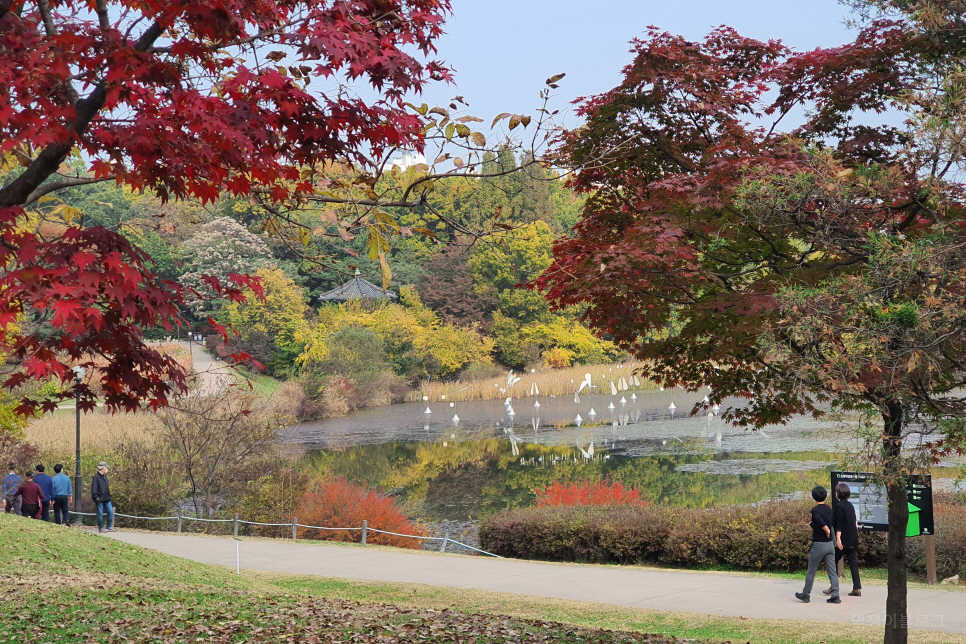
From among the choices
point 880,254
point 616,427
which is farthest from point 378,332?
point 880,254

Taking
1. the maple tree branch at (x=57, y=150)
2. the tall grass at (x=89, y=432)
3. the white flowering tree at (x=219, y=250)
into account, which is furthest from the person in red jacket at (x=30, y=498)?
the white flowering tree at (x=219, y=250)

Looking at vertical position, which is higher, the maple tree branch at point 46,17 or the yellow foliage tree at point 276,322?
the yellow foliage tree at point 276,322

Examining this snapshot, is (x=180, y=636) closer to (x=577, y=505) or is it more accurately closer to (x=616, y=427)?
(x=577, y=505)

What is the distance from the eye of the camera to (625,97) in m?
10.5

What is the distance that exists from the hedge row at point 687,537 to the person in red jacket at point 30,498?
8.77 metres

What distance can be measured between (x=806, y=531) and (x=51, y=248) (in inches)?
482

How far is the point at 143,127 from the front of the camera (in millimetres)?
4973

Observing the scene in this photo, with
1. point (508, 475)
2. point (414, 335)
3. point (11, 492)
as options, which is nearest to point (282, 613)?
point (11, 492)

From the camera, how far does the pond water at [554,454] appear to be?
916 inches

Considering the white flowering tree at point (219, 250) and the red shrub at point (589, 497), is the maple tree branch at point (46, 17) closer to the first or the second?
the red shrub at point (589, 497)

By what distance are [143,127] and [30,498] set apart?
14889 mm

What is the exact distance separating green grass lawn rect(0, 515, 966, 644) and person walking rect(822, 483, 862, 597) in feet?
5.85

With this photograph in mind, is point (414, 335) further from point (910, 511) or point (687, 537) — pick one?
point (910, 511)

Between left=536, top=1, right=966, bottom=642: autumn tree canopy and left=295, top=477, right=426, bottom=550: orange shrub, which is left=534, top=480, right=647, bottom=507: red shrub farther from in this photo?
left=536, top=1, right=966, bottom=642: autumn tree canopy
